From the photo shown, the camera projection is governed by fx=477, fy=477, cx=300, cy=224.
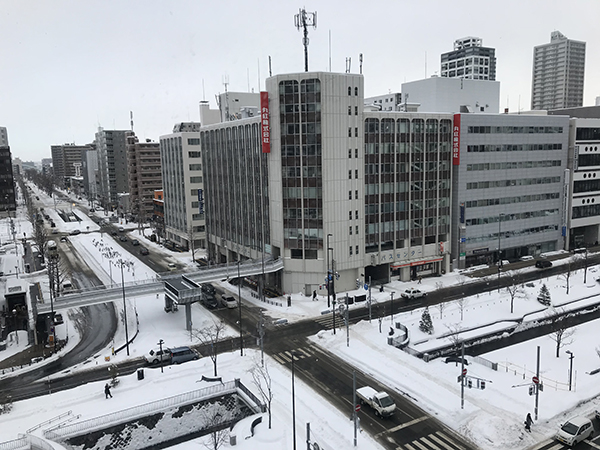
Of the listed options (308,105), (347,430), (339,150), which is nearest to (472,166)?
(339,150)

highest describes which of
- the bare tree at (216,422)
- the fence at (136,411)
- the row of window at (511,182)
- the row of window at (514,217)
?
the row of window at (511,182)

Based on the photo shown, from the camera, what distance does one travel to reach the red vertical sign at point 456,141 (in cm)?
7300

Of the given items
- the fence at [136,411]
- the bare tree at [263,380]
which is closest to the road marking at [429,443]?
the bare tree at [263,380]

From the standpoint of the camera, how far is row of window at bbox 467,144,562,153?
76125mm

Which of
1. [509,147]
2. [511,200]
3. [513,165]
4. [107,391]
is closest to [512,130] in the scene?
[509,147]

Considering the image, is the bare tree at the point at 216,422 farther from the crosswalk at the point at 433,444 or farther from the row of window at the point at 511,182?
the row of window at the point at 511,182

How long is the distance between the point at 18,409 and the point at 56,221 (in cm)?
13713

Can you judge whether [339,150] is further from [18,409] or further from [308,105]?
[18,409]

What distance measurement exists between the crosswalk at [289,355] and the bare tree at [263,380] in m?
1.80

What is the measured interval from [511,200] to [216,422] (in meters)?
65.6

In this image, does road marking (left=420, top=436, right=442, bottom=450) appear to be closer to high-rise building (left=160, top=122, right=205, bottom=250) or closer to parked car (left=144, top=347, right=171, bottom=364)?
parked car (left=144, top=347, right=171, bottom=364)

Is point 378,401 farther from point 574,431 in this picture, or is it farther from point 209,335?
point 209,335

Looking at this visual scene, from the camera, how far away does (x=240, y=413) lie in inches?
1480

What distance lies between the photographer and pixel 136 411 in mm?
35906
